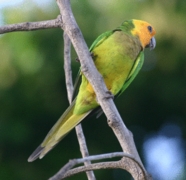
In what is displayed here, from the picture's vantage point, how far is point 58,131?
152 centimetres

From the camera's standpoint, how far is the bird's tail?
1.38 meters

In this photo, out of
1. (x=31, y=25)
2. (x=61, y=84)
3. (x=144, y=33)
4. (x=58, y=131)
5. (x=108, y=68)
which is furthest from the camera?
(x=61, y=84)

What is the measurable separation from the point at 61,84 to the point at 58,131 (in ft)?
2.59

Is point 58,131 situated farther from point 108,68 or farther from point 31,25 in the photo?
point 31,25

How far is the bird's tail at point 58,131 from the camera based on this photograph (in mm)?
1383

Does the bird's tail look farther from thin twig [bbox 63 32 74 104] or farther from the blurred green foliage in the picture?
the blurred green foliage

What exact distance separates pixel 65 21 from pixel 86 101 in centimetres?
68

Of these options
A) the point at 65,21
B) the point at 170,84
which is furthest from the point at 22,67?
the point at 65,21

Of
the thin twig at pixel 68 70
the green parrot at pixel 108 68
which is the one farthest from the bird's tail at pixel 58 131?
the thin twig at pixel 68 70

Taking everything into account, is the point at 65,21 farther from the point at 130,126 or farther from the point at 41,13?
the point at 130,126

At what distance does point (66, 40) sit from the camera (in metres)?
1.14

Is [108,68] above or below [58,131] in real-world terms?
above

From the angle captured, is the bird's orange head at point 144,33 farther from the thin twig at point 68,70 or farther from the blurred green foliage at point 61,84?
the thin twig at point 68,70

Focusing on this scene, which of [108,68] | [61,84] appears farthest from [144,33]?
[61,84]
